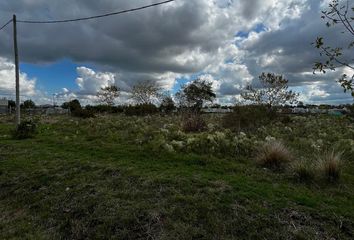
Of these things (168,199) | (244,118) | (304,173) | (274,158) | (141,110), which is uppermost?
(244,118)

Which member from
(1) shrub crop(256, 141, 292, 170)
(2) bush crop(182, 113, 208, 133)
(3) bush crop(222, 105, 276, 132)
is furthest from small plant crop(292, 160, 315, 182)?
(3) bush crop(222, 105, 276, 132)

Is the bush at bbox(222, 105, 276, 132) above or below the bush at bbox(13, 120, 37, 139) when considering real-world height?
above

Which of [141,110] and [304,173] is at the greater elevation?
[141,110]

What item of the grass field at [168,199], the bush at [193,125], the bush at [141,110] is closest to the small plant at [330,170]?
the grass field at [168,199]

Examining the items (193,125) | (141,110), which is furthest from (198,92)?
(193,125)

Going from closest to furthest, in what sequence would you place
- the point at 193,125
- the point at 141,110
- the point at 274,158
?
1. the point at 274,158
2. the point at 193,125
3. the point at 141,110

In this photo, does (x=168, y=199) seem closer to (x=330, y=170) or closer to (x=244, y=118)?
(x=330, y=170)

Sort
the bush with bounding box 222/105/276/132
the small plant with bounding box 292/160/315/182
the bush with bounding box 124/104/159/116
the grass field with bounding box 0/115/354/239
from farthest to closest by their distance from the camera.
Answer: the bush with bounding box 124/104/159/116 → the bush with bounding box 222/105/276/132 → the small plant with bounding box 292/160/315/182 → the grass field with bounding box 0/115/354/239

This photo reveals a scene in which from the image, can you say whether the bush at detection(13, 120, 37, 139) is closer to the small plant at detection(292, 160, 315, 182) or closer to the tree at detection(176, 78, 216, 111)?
the small plant at detection(292, 160, 315, 182)

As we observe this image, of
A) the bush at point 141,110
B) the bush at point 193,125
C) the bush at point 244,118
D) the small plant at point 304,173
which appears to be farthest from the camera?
the bush at point 141,110

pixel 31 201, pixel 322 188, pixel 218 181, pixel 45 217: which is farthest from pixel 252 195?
pixel 31 201

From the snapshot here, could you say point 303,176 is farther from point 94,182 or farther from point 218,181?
point 94,182

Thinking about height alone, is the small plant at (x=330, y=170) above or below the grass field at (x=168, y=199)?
above

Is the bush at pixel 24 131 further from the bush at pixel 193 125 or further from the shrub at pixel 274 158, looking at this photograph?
the shrub at pixel 274 158
